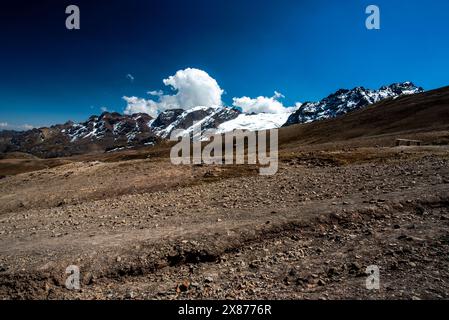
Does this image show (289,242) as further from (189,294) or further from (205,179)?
(205,179)

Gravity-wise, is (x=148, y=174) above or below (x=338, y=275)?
above

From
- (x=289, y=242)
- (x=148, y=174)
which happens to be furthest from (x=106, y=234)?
(x=148, y=174)

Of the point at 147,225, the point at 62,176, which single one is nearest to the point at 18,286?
the point at 147,225

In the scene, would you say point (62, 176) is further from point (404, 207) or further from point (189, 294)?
point (404, 207)

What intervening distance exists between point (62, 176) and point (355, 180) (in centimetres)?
3638

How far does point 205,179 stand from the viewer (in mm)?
30172

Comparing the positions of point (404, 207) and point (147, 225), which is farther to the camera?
point (147, 225)
